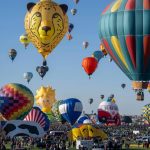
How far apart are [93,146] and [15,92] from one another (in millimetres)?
17206

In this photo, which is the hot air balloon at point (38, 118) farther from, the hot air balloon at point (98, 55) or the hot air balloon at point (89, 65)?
the hot air balloon at point (98, 55)

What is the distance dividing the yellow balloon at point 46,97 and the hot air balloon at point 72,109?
19.4 m

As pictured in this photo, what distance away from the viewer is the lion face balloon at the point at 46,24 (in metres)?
39.4

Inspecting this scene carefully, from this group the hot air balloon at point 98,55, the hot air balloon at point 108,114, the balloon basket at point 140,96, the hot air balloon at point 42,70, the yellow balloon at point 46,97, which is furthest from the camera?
the yellow balloon at point 46,97

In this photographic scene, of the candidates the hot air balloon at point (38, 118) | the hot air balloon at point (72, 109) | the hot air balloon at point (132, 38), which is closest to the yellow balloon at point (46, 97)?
the hot air balloon at point (72, 109)

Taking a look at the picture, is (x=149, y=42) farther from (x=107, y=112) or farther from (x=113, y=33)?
(x=107, y=112)

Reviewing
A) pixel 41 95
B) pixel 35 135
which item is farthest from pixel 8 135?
pixel 41 95

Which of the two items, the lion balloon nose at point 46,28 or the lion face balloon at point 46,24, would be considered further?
the lion face balloon at point 46,24

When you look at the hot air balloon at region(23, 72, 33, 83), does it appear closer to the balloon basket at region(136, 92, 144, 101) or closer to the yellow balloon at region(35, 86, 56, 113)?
the yellow balloon at region(35, 86, 56, 113)

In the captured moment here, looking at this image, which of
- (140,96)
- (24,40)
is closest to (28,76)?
(24,40)

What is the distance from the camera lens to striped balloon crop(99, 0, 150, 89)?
3089 cm

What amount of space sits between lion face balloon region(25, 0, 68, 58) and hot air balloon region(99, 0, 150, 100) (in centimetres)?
857

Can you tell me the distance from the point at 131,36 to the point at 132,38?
0.50 feet

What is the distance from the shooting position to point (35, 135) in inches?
1385
